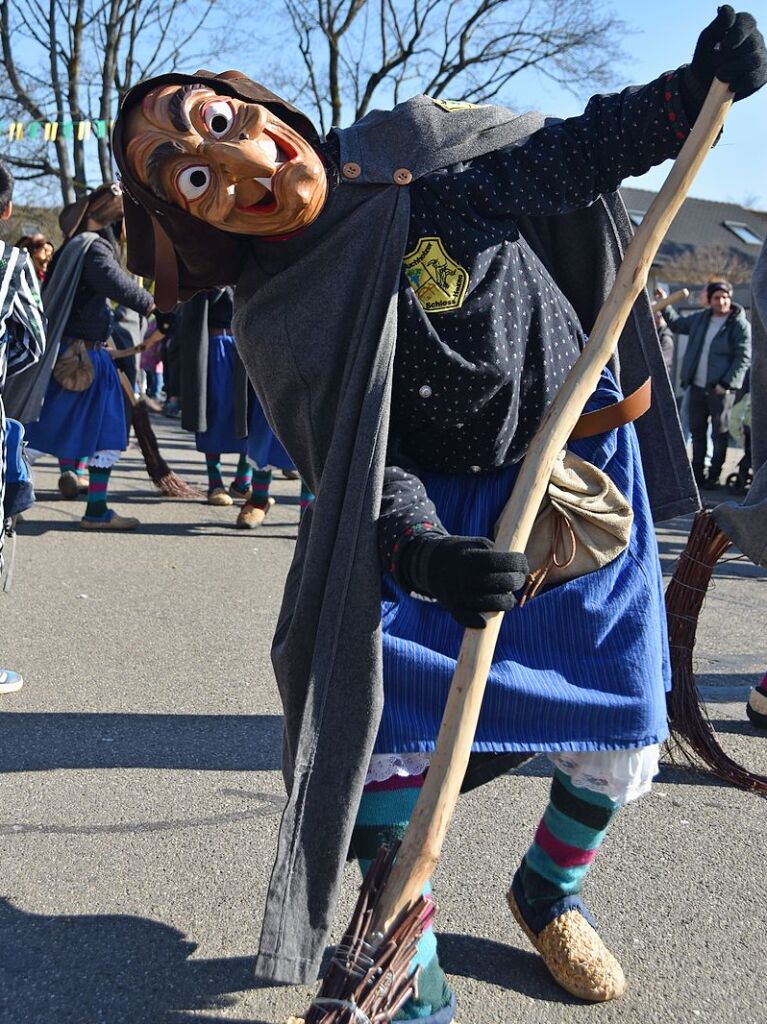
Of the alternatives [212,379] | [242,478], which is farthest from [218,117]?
[242,478]

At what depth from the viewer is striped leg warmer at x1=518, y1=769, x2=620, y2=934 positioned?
2.18 meters

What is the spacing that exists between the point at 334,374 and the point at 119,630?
3.15 meters

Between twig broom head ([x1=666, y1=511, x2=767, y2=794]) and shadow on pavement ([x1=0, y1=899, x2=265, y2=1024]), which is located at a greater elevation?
twig broom head ([x1=666, y1=511, x2=767, y2=794])

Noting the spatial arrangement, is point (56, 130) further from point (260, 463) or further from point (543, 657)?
point (543, 657)

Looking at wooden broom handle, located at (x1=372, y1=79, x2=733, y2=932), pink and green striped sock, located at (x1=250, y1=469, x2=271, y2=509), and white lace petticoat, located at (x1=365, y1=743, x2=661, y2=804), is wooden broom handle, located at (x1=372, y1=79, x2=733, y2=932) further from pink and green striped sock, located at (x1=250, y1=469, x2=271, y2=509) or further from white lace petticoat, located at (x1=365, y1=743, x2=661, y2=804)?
pink and green striped sock, located at (x1=250, y1=469, x2=271, y2=509)

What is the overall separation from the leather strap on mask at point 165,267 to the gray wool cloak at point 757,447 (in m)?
1.74

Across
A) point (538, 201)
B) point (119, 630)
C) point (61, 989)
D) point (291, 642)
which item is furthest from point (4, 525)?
point (538, 201)

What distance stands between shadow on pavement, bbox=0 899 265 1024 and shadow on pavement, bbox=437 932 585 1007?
0.42m

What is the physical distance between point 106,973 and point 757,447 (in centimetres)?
220

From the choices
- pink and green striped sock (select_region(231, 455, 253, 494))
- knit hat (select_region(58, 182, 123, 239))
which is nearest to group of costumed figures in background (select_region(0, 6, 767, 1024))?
knit hat (select_region(58, 182, 123, 239))

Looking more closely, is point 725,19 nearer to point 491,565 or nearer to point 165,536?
point 491,565

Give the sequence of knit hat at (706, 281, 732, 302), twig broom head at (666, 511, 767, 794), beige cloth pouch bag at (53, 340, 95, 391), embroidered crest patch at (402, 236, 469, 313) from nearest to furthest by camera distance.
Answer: embroidered crest patch at (402, 236, 469, 313) < twig broom head at (666, 511, 767, 794) < beige cloth pouch bag at (53, 340, 95, 391) < knit hat at (706, 281, 732, 302)

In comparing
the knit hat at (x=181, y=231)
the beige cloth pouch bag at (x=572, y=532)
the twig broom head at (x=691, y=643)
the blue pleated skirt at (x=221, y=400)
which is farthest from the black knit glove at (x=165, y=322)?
the beige cloth pouch bag at (x=572, y=532)

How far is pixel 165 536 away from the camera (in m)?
7.02
